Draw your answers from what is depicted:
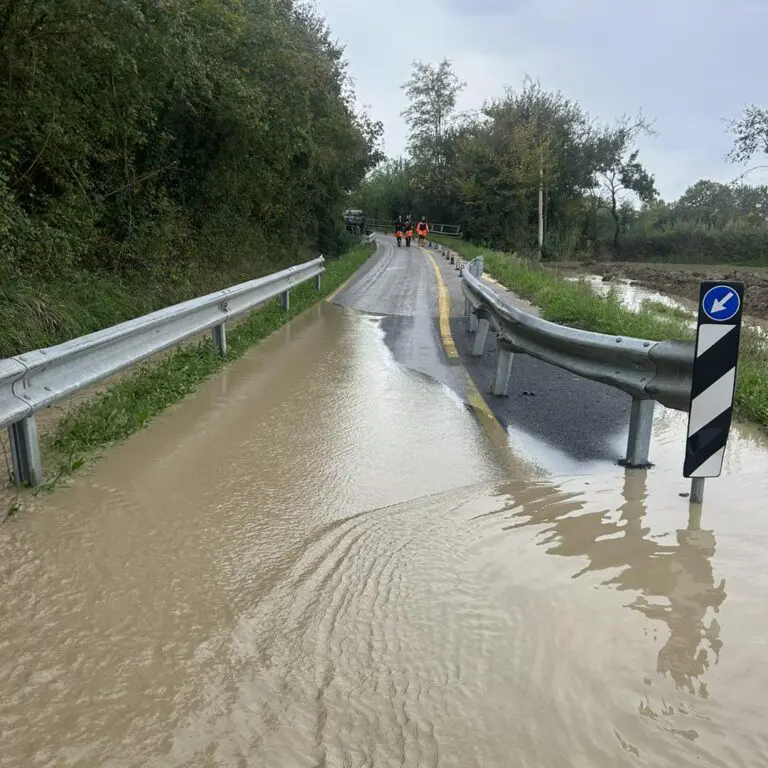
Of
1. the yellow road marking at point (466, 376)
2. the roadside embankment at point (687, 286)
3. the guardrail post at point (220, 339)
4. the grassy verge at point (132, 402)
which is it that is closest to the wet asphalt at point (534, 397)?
the yellow road marking at point (466, 376)

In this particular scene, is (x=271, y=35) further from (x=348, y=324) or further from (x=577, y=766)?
(x=577, y=766)

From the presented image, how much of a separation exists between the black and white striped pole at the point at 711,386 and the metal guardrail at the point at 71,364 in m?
3.93

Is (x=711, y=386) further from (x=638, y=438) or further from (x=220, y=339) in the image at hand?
(x=220, y=339)

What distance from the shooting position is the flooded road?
94.9 inches

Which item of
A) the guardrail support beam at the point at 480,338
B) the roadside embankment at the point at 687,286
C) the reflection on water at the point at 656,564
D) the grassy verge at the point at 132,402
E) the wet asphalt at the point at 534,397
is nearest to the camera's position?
the reflection on water at the point at 656,564

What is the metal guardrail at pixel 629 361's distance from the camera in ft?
15.5

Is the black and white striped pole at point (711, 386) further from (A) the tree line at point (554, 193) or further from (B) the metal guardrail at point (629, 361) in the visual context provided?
(A) the tree line at point (554, 193)

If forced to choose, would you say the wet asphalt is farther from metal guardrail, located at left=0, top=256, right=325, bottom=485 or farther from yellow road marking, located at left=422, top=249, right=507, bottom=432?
metal guardrail, located at left=0, top=256, right=325, bottom=485

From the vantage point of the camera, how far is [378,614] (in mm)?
3176

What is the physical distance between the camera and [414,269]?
2714 centimetres

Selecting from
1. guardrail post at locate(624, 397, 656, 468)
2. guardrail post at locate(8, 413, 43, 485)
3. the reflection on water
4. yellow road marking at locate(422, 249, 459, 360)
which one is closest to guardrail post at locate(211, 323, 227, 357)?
yellow road marking at locate(422, 249, 459, 360)

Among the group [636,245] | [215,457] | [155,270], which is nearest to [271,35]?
[155,270]

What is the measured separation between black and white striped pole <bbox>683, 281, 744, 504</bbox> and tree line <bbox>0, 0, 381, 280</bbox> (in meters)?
7.04

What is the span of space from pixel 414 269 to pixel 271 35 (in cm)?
1387
